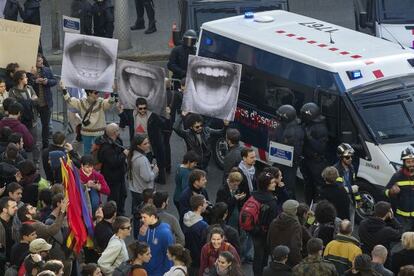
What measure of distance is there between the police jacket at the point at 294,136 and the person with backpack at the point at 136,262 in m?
4.32

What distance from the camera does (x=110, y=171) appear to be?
52.2 feet

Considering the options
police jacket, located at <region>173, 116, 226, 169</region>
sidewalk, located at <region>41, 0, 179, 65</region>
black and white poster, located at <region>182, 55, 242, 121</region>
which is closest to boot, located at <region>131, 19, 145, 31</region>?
sidewalk, located at <region>41, 0, 179, 65</region>

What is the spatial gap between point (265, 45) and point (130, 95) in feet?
6.61

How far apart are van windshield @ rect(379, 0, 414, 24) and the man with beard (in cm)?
629

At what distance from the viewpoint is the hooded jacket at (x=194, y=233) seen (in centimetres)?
1337

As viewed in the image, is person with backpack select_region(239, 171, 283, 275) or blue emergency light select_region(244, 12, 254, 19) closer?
person with backpack select_region(239, 171, 283, 275)

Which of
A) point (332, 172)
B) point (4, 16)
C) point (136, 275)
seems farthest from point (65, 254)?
point (4, 16)

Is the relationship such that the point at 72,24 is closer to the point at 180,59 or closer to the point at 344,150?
the point at 180,59

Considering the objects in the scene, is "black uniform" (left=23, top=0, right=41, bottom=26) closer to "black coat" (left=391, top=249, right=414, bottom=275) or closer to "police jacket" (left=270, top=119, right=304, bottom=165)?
"police jacket" (left=270, top=119, right=304, bottom=165)

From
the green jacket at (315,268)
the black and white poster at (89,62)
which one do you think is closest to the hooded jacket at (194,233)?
the green jacket at (315,268)

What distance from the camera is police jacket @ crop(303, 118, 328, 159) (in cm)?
1603

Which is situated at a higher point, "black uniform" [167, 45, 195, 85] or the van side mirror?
the van side mirror

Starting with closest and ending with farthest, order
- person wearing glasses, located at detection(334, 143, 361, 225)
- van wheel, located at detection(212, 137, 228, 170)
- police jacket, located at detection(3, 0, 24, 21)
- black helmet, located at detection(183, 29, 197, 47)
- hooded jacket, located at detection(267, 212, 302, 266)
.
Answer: hooded jacket, located at detection(267, 212, 302, 266) < person wearing glasses, located at detection(334, 143, 361, 225) < van wheel, located at detection(212, 137, 228, 170) < black helmet, located at detection(183, 29, 197, 47) < police jacket, located at detection(3, 0, 24, 21)

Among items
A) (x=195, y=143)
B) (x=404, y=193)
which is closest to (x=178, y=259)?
(x=404, y=193)
